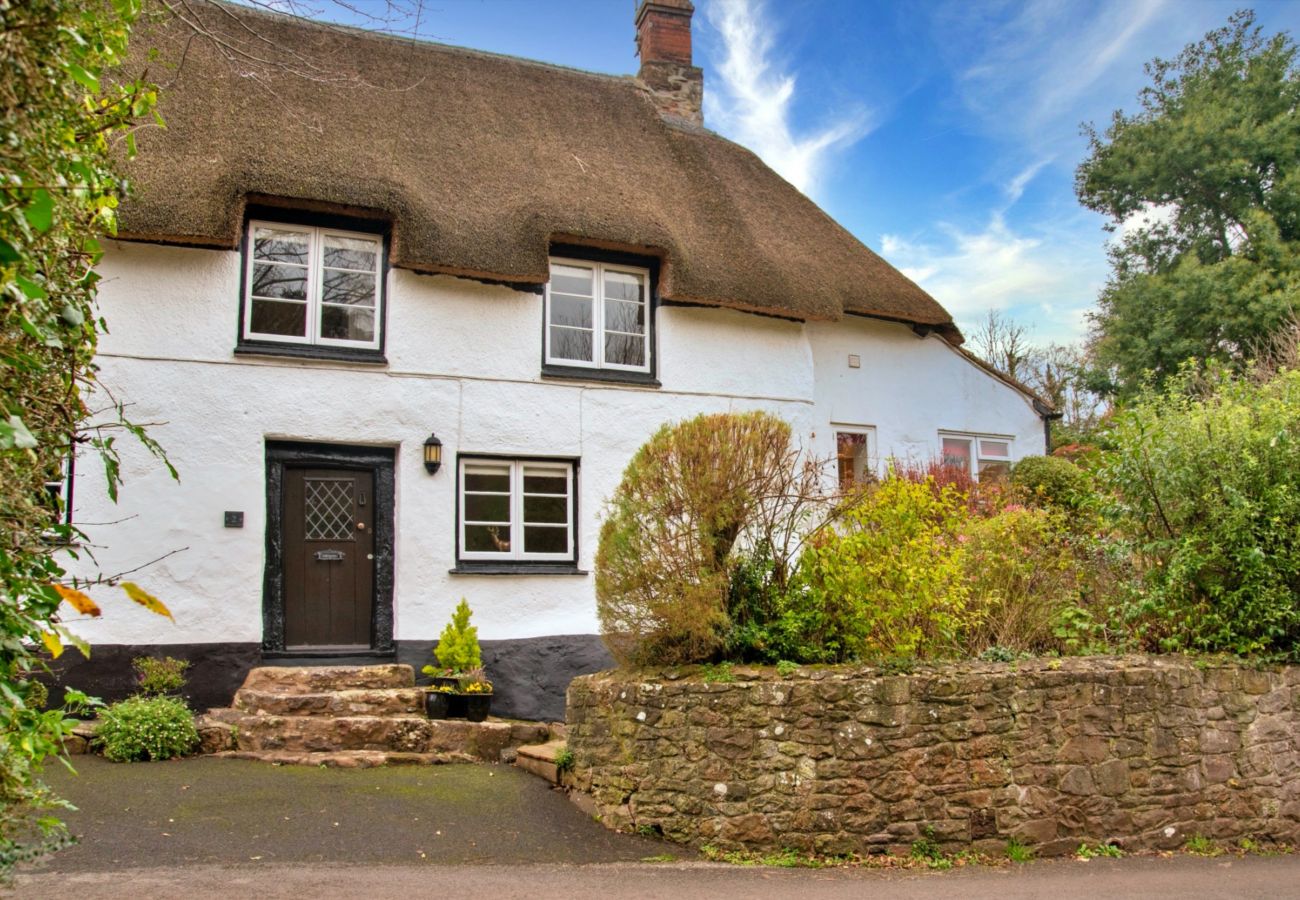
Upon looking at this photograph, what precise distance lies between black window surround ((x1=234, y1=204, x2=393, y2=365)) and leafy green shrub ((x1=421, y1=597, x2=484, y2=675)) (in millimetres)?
3003

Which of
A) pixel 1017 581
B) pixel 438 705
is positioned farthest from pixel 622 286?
pixel 1017 581

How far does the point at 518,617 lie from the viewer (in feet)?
37.1

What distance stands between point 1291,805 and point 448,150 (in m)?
10.9

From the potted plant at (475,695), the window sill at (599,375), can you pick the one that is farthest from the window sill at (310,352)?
the potted plant at (475,695)

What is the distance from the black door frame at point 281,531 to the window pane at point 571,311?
8.81 feet

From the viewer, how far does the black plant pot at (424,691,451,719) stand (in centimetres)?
978

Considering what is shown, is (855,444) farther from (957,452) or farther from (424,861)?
(424,861)

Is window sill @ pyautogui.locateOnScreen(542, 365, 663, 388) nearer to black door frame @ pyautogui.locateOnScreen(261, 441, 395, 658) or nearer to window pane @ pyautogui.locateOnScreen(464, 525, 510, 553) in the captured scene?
window pane @ pyautogui.locateOnScreen(464, 525, 510, 553)

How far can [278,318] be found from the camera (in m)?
11.0

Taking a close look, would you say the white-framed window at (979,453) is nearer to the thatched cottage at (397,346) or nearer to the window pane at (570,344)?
the thatched cottage at (397,346)

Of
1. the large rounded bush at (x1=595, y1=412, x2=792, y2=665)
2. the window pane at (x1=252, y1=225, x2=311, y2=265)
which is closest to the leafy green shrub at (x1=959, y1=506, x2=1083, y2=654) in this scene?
the large rounded bush at (x1=595, y1=412, x2=792, y2=665)

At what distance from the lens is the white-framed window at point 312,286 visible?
11.0 m

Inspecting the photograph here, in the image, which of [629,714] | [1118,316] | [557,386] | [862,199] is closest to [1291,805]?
[629,714]

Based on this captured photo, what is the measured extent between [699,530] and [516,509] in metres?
5.10
